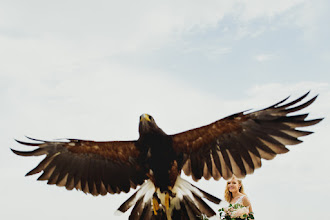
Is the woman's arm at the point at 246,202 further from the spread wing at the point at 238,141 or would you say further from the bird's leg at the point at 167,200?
the bird's leg at the point at 167,200

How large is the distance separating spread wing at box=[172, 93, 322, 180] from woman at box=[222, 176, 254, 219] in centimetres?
31

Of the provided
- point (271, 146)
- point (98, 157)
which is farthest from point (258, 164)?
point (98, 157)

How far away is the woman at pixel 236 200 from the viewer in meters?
4.59

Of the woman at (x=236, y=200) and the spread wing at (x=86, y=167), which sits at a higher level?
the spread wing at (x=86, y=167)

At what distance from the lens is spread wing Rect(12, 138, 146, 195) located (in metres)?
5.33

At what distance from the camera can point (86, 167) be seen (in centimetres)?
548

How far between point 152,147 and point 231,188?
1.41 m

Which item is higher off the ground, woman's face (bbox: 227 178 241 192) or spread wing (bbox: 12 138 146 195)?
spread wing (bbox: 12 138 146 195)

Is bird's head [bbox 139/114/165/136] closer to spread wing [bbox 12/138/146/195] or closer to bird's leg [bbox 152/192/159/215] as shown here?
spread wing [bbox 12/138/146/195]

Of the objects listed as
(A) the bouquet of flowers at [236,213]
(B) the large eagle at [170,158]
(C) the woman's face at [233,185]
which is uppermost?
(B) the large eagle at [170,158]

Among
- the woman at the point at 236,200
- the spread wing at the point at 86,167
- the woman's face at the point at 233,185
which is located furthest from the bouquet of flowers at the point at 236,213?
the spread wing at the point at 86,167

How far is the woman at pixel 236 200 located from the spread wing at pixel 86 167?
127 centimetres

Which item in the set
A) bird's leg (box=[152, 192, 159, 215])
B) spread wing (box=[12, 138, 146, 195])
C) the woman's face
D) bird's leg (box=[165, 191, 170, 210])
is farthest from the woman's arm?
spread wing (box=[12, 138, 146, 195])

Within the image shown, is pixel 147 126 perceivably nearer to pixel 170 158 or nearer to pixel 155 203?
pixel 170 158
